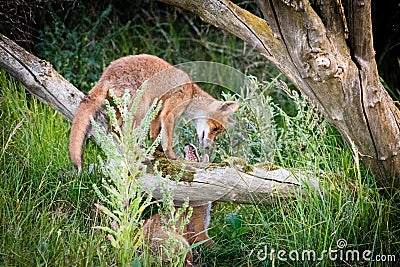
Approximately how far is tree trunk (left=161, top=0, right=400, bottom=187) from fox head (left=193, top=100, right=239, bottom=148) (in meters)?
1.33

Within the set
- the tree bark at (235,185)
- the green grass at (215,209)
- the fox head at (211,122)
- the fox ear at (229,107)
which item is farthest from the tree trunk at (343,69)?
the fox head at (211,122)

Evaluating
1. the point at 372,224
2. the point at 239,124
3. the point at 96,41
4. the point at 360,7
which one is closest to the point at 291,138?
the point at 239,124

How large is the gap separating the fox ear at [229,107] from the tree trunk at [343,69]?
41.2 inches

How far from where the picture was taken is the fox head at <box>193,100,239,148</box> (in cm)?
480

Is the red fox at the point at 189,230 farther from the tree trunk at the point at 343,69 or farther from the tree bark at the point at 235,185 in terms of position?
the tree trunk at the point at 343,69

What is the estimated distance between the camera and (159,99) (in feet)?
14.6

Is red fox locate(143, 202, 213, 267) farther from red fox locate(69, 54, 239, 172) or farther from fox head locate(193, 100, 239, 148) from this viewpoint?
fox head locate(193, 100, 239, 148)

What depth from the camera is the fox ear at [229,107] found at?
4557 mm

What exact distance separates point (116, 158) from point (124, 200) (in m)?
0.18

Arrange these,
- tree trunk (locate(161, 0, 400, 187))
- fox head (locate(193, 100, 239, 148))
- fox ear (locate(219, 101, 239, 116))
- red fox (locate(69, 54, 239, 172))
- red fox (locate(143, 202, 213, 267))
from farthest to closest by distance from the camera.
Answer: fox head (locate(193, 100, 239, 148))
fox ear (locate(219, 101, 239, 116))
red fox (locate(69, 54, 239, 172))
red fox (locate(143, 202, 213, 267))
tree trunk (locate(161, 0, 400, 187))

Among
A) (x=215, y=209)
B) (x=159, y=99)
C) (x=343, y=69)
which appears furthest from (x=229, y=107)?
(x=343, y=69)

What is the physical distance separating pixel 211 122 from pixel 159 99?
2.12ft

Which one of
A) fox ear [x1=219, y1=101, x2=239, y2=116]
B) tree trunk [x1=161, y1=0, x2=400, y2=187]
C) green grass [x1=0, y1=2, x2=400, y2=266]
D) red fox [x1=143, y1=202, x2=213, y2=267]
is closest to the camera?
tree trunk [x1=161, y1=0, x2=400, y2=187]

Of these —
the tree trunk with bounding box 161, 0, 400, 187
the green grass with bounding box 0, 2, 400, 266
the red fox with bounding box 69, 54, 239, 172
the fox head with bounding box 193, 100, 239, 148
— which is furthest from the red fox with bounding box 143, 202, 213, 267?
the fox head with bounding box 193, 100, 239, 148
